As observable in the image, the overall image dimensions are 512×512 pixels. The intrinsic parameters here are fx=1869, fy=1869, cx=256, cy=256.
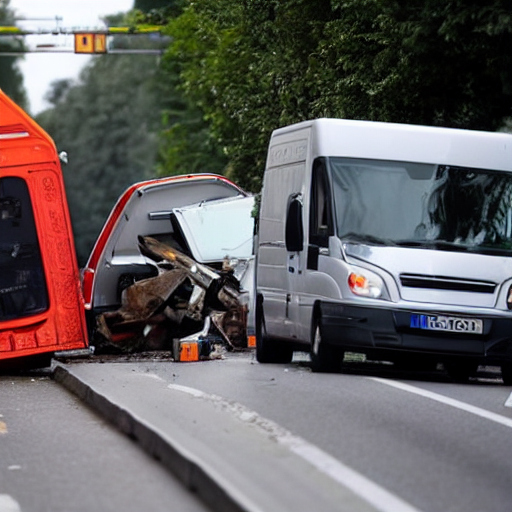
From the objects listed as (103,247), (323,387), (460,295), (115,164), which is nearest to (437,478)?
(323,387)

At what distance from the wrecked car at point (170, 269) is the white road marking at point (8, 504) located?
13491 mm

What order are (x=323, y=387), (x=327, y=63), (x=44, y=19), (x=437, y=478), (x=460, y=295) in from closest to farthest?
(x=437, y=478) → (x=323, y=387) → (x=460, y=295) → (x=327, y=63) → (x=44, y=19)

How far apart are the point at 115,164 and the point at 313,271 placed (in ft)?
296

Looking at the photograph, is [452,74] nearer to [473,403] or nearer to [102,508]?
[473,403]

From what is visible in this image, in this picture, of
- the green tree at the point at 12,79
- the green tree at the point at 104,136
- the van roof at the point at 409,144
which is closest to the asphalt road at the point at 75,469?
the van roof at the point at 409,144

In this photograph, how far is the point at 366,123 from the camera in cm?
1748

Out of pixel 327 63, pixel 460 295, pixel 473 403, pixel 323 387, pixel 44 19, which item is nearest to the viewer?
pixel 473 403

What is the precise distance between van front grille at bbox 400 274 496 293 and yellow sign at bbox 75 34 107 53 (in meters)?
32.6

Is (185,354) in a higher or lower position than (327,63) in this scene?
lower

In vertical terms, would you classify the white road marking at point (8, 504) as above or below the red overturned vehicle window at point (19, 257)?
above

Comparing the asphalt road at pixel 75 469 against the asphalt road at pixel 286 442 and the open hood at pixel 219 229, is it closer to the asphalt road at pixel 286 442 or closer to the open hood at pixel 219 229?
the asphalt road at pixel 286 442

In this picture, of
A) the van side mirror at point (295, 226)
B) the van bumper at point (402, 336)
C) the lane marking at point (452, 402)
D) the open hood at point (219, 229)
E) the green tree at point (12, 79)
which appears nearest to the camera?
the lane marking at point (452, 402)

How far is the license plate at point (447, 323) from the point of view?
16.6 meters

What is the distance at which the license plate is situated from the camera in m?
16.6
